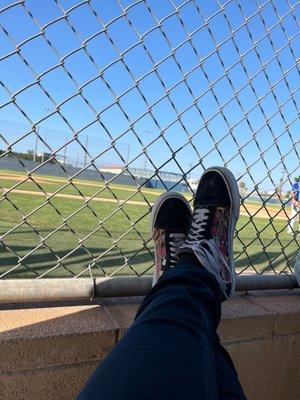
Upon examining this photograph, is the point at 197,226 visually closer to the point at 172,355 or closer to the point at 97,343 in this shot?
the point at 97,343

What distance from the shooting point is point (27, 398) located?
1.15 meters

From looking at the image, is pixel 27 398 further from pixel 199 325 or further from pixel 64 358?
pixel 199 325

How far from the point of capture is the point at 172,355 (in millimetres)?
858

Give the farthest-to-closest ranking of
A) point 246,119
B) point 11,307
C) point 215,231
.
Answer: point 246,119 → point 215,231 → point 11,307

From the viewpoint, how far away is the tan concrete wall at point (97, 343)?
3.68 ft

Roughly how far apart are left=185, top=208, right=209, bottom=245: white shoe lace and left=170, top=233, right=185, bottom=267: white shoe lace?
0.10ft

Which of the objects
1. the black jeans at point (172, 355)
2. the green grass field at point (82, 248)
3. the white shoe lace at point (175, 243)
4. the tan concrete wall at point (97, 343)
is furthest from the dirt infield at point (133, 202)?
the black jeans at point (172, 355)

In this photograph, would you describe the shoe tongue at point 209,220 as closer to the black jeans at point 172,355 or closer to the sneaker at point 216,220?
the sneaker at point 216,220

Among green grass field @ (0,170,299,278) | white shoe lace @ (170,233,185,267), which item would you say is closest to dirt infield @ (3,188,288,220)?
green grass field @ (0,170,299,278)

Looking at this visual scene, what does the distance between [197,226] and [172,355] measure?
0.74 m

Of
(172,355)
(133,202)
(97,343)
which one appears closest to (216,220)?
(97,343)

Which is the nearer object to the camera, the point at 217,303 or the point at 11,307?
the point at 217,303

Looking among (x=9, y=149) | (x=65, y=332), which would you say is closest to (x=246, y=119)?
(x=9, y=149)

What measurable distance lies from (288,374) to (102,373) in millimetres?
1102
